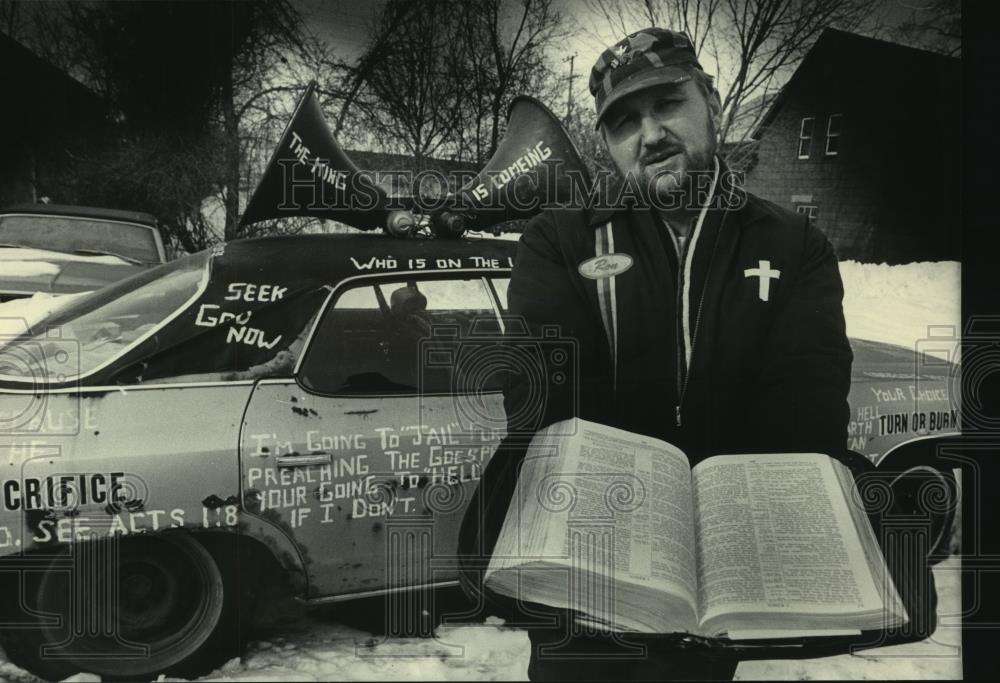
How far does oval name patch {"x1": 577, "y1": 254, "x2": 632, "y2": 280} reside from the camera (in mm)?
2762

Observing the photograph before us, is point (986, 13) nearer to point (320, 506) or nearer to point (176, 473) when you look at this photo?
point (320, 506)

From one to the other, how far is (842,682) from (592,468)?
1.25 m

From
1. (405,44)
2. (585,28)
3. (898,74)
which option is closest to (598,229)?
(585,28)

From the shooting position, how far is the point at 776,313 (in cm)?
275

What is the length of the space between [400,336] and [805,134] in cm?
154

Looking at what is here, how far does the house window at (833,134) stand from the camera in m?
2.98

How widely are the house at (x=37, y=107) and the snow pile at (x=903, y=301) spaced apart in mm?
2589

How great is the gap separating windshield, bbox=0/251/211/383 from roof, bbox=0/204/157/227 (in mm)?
235

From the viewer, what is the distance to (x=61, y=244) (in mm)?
2848

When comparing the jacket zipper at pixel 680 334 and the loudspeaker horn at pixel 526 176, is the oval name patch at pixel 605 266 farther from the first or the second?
the loudspeaker horn at pixel 526 176

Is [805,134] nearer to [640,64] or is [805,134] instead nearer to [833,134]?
[833,134]

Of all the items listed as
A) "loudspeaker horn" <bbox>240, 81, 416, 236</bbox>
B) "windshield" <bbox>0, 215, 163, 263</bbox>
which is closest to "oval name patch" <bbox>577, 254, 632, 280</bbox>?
"loudspeaker horn" <bbox>240, 81, 416, 236</bbox>

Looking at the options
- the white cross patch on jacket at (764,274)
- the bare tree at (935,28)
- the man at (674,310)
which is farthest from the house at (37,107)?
the bare tree at (935,28)

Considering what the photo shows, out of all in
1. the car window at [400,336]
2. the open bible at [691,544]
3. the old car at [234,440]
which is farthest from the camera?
the car window at [400,336]
